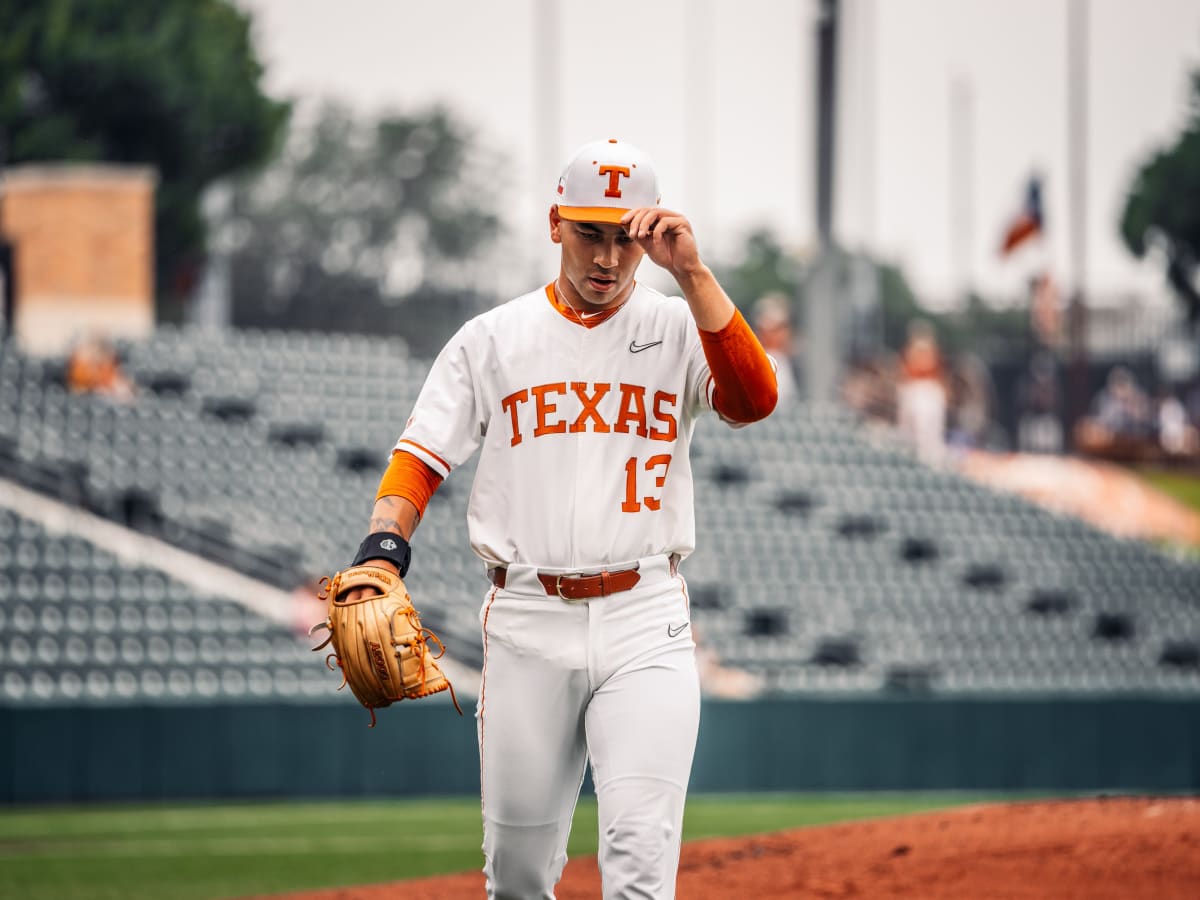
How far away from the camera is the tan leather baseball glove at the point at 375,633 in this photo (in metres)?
4.11

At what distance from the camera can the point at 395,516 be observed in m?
Answer: 4.27

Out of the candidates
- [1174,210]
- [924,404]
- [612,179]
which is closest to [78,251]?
[924,404]

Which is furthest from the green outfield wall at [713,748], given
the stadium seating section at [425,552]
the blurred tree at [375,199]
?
the blurred tree at [375,199]

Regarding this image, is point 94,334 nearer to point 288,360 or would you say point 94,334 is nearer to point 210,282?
point 288,360

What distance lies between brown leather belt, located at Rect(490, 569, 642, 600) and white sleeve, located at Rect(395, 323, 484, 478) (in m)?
0.39

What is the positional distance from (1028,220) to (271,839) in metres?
18.2

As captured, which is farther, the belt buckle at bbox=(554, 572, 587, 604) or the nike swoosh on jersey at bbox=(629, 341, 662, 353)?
the nike swoosh on jersey at bbox=(629, 341, 662, 353)

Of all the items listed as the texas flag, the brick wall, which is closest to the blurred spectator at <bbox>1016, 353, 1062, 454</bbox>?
the texas flag

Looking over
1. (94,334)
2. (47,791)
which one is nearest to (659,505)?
(47,791)

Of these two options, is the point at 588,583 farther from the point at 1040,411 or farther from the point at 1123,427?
the point at 1040,411

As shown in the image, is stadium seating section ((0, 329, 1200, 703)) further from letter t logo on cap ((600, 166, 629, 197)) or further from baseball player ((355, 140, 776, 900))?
letter t logo on cap ((600, 166, 629, 197))

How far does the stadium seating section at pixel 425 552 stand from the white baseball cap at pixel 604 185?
29.8 ft

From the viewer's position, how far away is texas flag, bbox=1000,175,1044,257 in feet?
84.8

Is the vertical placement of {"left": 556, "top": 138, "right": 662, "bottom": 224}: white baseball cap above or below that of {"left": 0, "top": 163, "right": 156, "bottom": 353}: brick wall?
below
